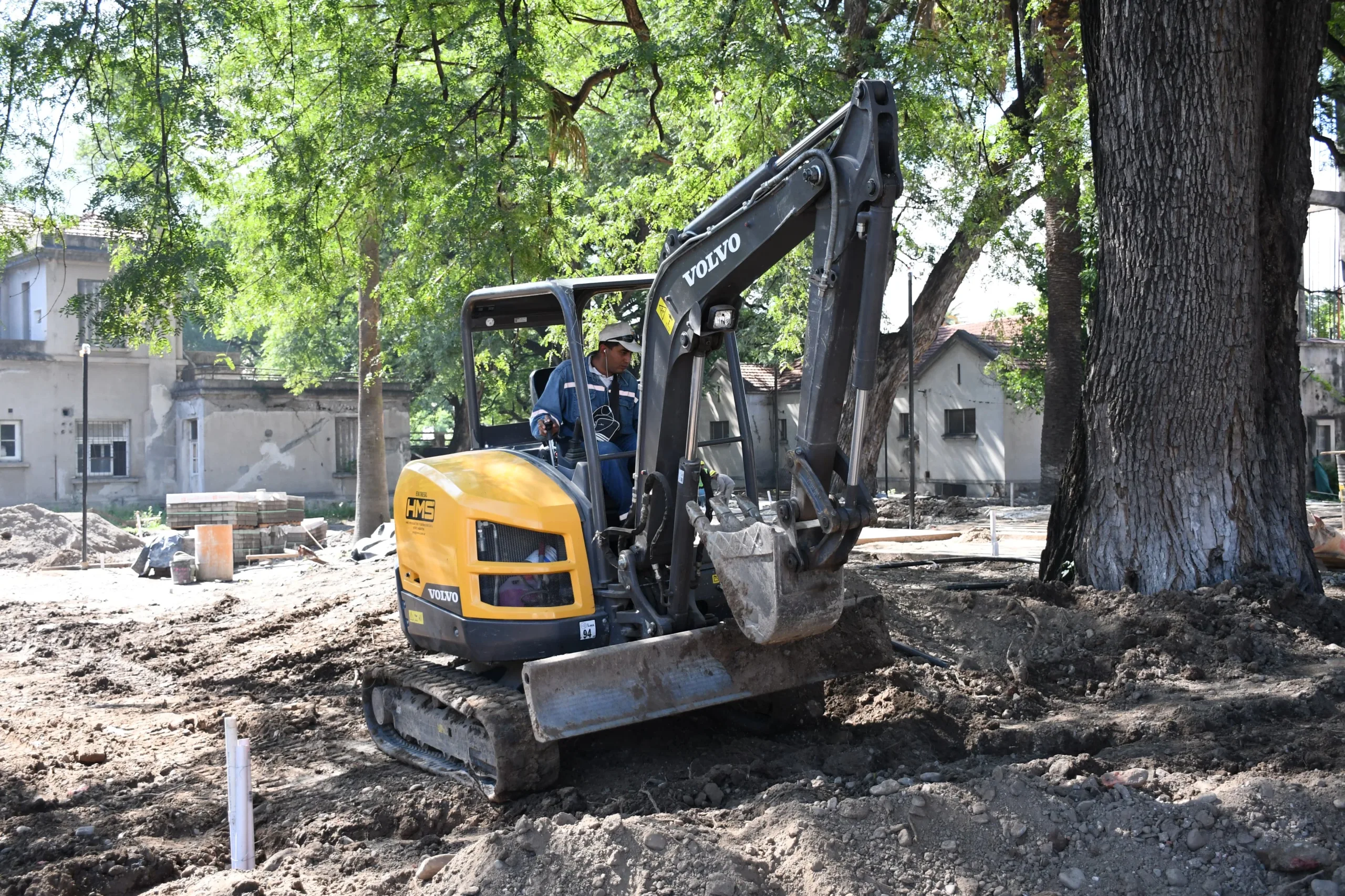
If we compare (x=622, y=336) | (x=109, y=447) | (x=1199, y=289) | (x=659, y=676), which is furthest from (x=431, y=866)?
(x=109, y=447)

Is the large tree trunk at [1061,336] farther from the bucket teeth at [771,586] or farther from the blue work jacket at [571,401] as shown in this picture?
the bucket teeth at [771,586]

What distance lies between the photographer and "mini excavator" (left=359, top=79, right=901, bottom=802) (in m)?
4.77

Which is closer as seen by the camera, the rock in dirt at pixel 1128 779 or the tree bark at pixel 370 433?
the rock in dirt at pixel 1128 779

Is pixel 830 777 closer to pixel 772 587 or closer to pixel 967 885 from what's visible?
pixel 772 587

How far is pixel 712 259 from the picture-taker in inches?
205

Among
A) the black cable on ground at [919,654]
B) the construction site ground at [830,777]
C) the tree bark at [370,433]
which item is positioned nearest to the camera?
the construction site ground at [830,777]

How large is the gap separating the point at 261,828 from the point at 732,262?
11.1ft

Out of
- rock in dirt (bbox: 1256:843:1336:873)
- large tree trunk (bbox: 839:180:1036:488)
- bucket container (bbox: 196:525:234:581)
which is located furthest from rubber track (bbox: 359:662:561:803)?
bucket container (bbox: 196:525:234:581)

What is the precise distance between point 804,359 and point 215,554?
13575 millimetres

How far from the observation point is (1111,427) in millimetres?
8578

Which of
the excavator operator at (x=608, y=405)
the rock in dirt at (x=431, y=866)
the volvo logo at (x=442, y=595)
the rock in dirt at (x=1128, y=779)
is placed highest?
the excavator operator at (x=608, y=405)

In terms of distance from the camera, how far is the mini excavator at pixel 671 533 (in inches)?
188

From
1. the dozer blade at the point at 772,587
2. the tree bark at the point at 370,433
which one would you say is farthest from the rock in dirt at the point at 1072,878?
the tree bark at the point at 370,433

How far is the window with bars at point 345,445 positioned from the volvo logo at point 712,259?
29540 mm
